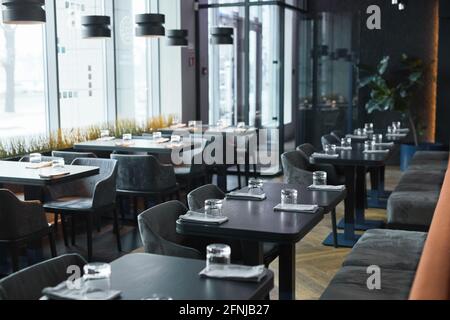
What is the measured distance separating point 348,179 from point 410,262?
7.80ft

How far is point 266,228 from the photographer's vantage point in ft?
10.4

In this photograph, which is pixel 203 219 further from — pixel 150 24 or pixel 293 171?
pixel 150 24

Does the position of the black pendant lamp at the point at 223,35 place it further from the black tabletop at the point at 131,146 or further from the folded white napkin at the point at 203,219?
the folded white napkin at the point at 203,219

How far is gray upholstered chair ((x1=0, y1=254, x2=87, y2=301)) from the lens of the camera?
2383mm

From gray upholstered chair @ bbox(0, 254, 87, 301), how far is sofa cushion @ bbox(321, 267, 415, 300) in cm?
130

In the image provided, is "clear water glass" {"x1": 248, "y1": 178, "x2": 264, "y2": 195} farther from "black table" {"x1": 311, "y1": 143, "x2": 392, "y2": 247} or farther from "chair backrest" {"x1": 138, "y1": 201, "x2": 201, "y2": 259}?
"black table" {"x1": 311, "y1": 143, "x2": 392, "y2": 247}

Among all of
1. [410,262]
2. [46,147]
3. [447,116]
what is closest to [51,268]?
[410,262]

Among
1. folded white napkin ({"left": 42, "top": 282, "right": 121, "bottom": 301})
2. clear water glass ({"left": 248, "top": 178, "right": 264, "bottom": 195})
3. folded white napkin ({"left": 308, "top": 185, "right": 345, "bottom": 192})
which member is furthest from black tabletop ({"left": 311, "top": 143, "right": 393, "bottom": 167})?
folded white napkin ({"left": 42, "top": 282, "right": 121, "bottom": 301})

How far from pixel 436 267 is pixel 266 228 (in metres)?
0.93

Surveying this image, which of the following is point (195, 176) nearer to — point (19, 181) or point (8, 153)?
point (8, 153)

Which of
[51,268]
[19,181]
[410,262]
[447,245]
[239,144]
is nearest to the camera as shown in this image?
[51,268]

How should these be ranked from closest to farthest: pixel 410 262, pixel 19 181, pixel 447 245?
pixel 447 245
pixel 410 262
pixel 19 181

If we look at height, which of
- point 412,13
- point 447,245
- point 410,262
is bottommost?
point 410,262

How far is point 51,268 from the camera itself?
260 centimetres
